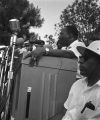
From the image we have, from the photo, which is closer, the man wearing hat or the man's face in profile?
the man wearing hat

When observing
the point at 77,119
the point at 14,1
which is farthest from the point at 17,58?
the point at 14,1

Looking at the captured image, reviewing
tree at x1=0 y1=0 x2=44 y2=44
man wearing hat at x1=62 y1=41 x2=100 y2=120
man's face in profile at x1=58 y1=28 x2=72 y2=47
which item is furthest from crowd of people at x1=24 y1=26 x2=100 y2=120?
tree at x1=0 y1=0 x2=44 y2=44

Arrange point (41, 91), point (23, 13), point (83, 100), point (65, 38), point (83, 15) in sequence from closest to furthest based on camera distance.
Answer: point (83, 100)
point (41, 91)
point (65, 38)
point (83, 15)
point (23, 13)

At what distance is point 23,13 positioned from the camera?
29156 millimetres

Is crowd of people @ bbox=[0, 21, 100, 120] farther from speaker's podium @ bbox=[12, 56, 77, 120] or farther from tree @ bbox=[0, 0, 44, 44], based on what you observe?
tree @ bbox=[0, 0, 44, 44]

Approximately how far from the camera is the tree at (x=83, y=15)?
78.3 feet

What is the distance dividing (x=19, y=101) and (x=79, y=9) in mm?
21695

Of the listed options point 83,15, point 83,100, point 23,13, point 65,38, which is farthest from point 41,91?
point 23,13

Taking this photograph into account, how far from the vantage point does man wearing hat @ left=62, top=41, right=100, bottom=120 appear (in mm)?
3285

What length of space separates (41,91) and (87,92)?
1.00m

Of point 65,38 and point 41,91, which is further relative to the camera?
point 65,38

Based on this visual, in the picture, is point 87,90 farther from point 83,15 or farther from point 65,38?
point 83,15

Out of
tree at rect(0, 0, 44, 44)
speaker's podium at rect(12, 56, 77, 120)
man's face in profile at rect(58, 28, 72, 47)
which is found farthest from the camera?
tree at rect(0, 0, 44, 44)

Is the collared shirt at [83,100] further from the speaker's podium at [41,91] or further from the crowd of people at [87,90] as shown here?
the speaker's podium at [41,91]
